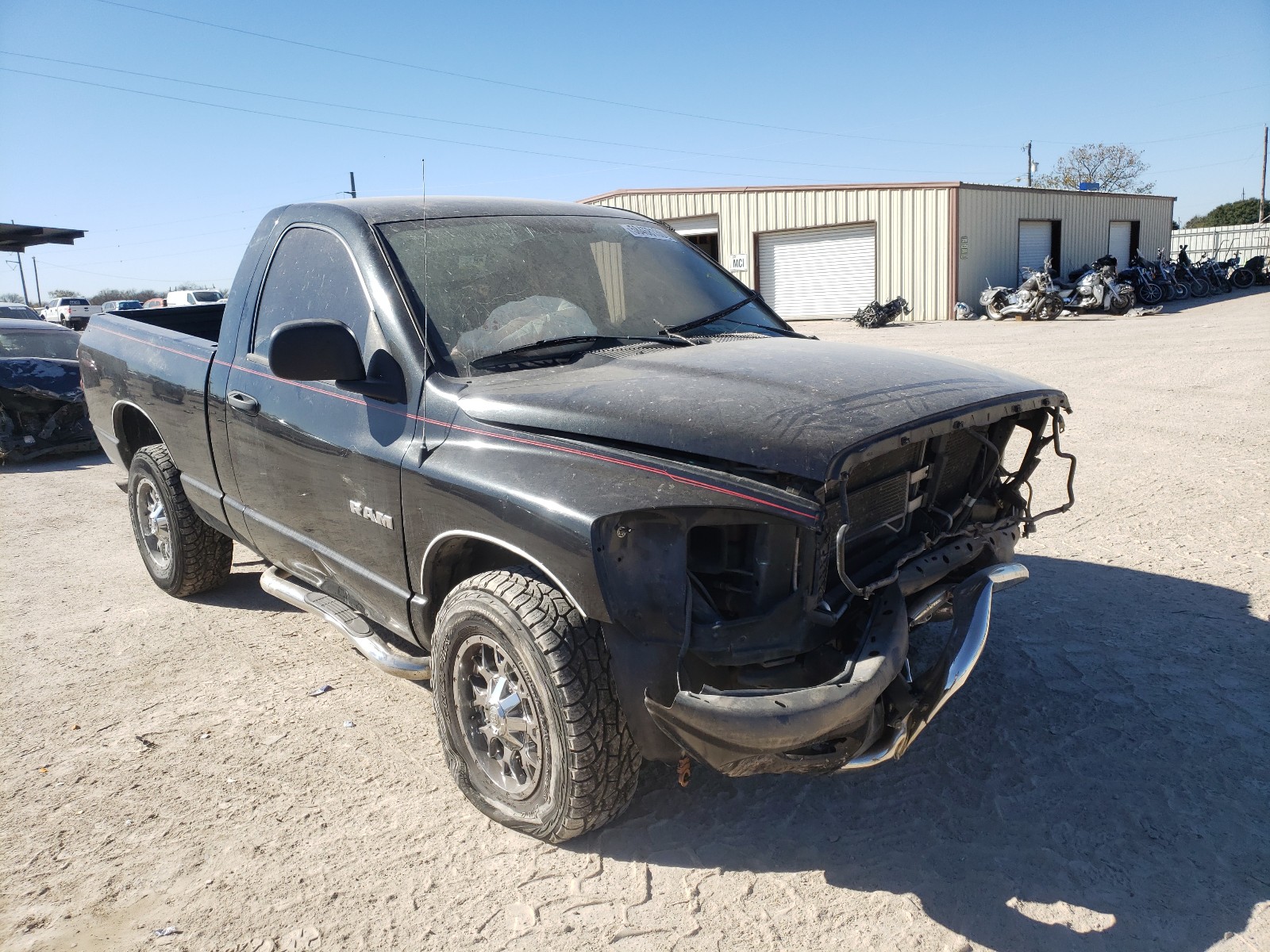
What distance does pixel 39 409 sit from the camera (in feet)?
32.7

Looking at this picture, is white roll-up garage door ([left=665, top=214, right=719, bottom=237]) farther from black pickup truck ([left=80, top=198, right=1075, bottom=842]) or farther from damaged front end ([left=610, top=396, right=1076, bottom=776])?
damaged front end ([left=610, top=396, right=1076, bottom=776])

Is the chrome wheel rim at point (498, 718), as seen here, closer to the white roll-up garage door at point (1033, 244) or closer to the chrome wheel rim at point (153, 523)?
the chrome wheel rim at point (153, 523)

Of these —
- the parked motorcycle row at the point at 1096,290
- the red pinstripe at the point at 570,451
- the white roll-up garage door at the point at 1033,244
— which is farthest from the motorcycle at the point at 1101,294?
the red pinstripe at the point at 570,451

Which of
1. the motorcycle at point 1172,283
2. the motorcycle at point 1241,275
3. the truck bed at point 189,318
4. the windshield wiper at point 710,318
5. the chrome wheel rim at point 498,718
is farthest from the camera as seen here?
the motorcycle at point 1241,275

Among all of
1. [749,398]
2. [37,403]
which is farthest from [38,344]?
[749,398]

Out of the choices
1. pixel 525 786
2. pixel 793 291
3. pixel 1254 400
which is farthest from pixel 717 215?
pixel 525 786

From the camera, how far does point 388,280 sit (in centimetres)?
328

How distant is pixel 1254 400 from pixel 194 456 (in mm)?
9772

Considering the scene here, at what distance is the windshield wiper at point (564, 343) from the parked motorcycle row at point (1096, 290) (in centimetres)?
2337

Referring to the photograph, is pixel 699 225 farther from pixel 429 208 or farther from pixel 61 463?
pixel 429 208

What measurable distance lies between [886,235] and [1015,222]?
4266mm

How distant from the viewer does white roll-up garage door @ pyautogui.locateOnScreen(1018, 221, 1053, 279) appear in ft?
95.7

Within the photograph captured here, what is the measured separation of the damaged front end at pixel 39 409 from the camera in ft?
32.0

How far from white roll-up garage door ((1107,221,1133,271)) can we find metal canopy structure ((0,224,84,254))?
3320 cm
